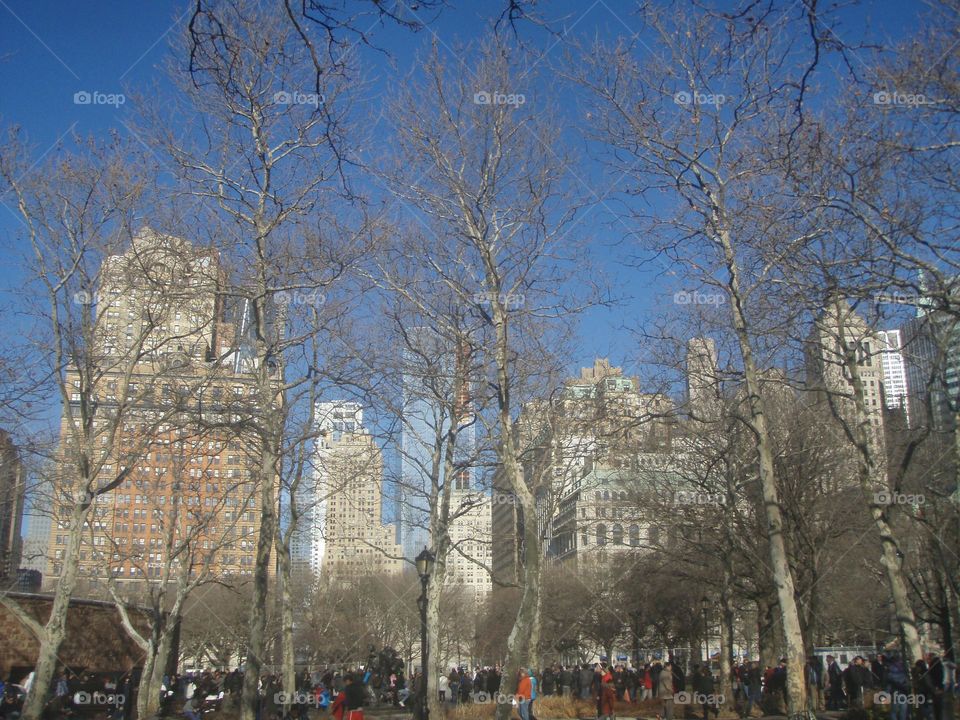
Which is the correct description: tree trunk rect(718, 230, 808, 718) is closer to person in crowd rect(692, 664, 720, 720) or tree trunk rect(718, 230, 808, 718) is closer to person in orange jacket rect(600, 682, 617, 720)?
person in orange jacket rect(600, 682, 617, 720)

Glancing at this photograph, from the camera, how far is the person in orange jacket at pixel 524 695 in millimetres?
16344

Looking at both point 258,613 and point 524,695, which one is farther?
point 524,695

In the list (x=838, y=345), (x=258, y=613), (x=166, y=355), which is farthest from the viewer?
(x=838, y=345)

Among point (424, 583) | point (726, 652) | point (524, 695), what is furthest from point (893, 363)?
point (524, 695)

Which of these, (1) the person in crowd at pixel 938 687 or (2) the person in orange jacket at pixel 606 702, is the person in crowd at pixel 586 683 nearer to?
(2) the person in orange jacket at pixel 606 702

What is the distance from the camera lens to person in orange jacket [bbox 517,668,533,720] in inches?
643

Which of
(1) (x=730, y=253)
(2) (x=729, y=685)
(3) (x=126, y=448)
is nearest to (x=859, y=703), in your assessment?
(2) (x=729, y=685)

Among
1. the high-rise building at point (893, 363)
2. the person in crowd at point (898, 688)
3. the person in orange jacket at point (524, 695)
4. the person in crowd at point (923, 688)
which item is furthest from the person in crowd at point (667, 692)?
the high-rise building at point (893, 363)

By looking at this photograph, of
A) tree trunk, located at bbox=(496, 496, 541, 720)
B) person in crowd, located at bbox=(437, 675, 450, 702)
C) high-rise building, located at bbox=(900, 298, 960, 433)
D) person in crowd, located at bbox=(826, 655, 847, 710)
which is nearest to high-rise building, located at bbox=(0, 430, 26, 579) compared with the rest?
tree trunk, located at bbox=(496, 496, 541, 720)

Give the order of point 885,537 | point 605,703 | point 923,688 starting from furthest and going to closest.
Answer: point 605,703
point 885,537
point 923,688

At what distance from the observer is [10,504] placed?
2833cm

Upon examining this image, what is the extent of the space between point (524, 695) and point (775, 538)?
6.44m

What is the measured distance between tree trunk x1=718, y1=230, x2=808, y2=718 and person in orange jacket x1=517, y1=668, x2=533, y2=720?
5563mm

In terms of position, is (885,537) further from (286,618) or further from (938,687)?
(286,618)
